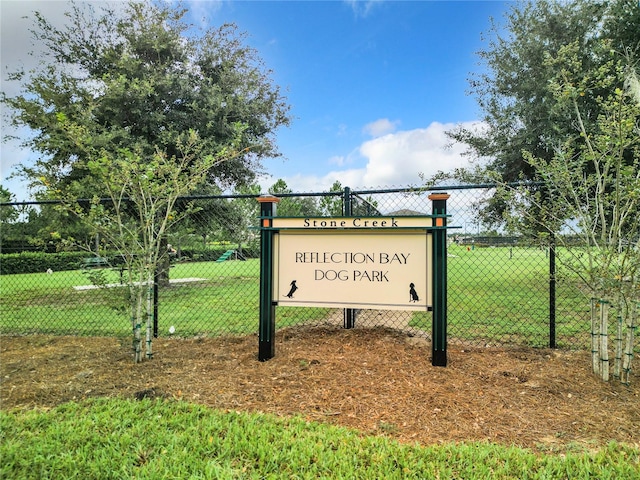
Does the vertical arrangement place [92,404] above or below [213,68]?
below

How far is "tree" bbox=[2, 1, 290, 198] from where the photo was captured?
831 cm

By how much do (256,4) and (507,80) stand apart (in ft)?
20.0

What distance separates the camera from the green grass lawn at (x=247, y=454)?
184 cm

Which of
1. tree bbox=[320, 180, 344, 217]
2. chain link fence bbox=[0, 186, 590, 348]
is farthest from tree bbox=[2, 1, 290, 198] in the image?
tree bbox=[320, 180, 344, 217]

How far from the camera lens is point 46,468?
6.28ft

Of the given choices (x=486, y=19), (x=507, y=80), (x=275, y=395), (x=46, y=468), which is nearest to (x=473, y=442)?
(x=275, y=395)

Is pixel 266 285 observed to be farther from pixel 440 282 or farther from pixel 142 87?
pixel 142 87

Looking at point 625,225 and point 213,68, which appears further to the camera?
point 213,68

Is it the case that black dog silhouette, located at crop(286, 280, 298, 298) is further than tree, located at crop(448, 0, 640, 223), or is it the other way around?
tree, located at crop(448, 0, 640, 223)

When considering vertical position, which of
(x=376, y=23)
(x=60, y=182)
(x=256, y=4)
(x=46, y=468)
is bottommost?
(x=46, y=468)

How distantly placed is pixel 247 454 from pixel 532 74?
9.10 metres

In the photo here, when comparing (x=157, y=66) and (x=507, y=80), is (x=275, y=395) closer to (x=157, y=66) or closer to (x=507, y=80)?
(x=507, y=80)

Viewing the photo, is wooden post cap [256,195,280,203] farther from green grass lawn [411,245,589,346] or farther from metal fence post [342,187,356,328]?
green grass lawn [411,245,589,346]

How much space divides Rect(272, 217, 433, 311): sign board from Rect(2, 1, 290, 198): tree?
5589mm
